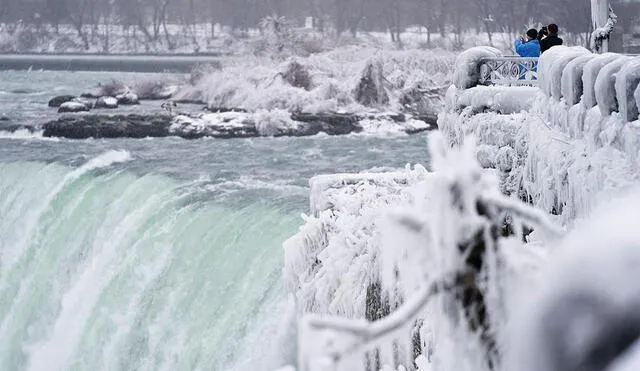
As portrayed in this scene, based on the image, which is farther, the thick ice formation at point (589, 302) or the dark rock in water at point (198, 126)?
the dark rock in water at point (198, 126)

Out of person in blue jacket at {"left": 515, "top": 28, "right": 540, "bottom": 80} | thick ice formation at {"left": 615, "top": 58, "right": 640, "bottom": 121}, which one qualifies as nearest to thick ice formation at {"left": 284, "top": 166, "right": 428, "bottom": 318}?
person in blue jacket at {"left": 515, "top": 28, "right": 540, "bottom": 80}

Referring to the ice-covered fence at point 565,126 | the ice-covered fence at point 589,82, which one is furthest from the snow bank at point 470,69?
the ice-covered fence at point 589,82

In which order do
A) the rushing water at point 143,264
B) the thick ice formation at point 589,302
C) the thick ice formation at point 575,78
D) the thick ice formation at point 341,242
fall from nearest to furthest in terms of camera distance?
the thick ice formation at point 589,302 → the thick ice formation at point 575,78 → the thick ice formation at point 341,242 → the rushing water at point 143,264

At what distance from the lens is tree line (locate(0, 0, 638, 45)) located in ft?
167

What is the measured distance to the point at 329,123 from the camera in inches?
1347

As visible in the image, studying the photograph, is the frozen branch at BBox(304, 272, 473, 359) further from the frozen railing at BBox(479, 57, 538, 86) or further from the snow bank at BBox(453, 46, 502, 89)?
the snow bank at BBox(453, 46, 502, 89)

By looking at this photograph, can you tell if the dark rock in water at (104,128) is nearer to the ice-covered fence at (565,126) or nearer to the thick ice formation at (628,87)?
the ice-covered fence at (565,126)

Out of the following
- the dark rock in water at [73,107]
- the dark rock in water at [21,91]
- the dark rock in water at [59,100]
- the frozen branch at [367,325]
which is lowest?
the dark rock in water at [73,107]

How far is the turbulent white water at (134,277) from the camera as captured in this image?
535 inches

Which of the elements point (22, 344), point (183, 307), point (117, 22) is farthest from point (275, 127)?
point (117, 22)

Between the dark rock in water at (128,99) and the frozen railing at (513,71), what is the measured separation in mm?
33458

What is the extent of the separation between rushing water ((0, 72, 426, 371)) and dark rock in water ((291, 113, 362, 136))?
7967 mm

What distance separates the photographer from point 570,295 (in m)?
1.95

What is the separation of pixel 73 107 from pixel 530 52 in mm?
31290
